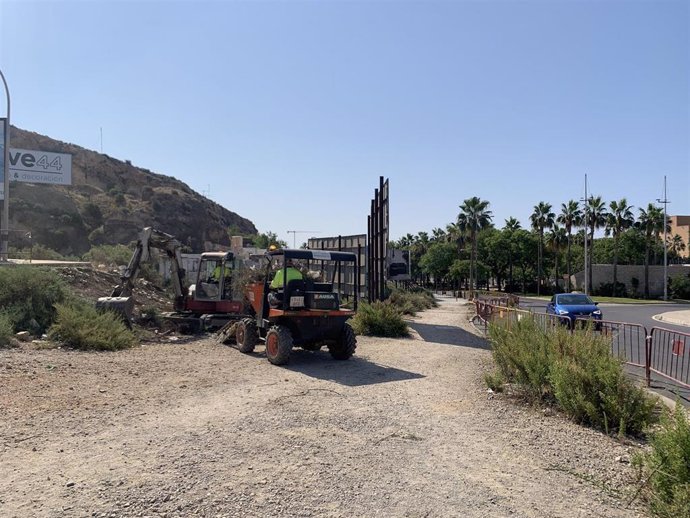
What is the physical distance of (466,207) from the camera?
6569 cm

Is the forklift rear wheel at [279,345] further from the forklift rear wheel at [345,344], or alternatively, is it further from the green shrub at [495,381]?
the green shrub at [495,381]

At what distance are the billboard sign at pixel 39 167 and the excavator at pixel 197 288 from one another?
29.2 metres

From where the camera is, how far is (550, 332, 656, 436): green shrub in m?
6.98

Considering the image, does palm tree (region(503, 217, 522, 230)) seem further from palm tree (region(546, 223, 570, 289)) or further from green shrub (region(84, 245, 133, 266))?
green shrub (region(84, 245, 133, 266))

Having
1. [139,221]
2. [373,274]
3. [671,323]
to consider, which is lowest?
[671,323]

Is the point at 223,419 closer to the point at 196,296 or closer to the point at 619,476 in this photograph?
the point at 619,476

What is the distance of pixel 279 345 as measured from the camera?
11633 millimetres

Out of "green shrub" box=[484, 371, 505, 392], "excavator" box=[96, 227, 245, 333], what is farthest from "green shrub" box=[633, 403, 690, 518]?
"excavator" box=[96, 227, 245, 333]

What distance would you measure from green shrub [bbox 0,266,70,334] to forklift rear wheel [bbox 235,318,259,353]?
5505 millimetres

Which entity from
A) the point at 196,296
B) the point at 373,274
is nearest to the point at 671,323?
the point at 373,274

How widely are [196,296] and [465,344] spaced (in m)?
8.24

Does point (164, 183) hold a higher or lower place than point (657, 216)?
higher

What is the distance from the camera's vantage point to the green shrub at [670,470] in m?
4.41

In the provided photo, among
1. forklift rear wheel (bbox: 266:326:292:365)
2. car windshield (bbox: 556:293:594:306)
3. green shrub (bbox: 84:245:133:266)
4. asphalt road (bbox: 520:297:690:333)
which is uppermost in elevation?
green shrub (bbox: 84:245:133:266)
